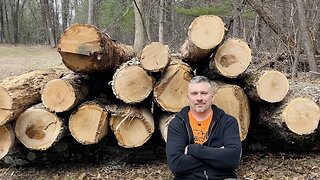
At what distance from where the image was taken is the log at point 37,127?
13.2ft

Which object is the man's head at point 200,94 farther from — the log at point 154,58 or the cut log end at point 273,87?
the cut log end at point 273,87

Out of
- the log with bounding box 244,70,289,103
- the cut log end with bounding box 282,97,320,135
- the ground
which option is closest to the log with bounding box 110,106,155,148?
the ground

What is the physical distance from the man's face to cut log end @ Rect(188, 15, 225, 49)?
0.84m

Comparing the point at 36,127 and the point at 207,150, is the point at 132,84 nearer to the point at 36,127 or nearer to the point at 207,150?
the point at 36,127

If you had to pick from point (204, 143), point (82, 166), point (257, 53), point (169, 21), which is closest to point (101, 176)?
point (82, 166)

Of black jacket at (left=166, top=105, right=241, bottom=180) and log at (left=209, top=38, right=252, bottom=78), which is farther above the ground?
log at (left=209, top=38, right=252, bottom=78)

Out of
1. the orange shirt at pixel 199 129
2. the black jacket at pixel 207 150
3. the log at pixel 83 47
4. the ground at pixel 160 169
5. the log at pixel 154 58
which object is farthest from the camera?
the ground at pixel 160 169

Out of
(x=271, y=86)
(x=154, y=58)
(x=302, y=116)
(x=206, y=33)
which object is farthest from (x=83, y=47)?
(x=302, y=116)

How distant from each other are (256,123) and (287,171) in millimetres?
632

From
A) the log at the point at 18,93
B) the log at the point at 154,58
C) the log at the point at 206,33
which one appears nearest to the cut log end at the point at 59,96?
the log at the point at 18,93

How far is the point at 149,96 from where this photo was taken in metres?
4.18

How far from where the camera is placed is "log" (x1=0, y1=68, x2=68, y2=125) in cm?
385

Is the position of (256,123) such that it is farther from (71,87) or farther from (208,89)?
(71,87)

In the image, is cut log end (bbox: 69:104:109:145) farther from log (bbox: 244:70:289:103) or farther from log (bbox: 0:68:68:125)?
log (bbox: 244:70:289:103)
